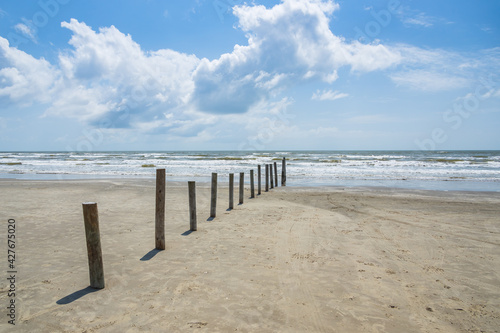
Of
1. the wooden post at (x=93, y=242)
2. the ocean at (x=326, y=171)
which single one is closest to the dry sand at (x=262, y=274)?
the wooden post at (x=93, y=242)

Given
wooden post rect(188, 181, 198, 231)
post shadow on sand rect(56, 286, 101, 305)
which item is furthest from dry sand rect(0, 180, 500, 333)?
wooden post rect(188, 181, 198, 231)

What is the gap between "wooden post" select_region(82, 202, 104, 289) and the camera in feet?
15.8

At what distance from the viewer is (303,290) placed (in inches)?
198

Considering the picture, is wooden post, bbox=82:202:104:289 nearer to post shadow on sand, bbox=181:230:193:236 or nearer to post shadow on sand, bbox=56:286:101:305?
post shadow on sand, bbox=56:286:101:305

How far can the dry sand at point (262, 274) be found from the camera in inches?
164

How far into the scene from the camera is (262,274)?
565 centimetres

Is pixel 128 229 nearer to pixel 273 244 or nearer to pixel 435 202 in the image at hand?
pixel 273 244

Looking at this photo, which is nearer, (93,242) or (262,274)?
(93,242)

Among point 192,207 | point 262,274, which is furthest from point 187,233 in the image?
point 262,274

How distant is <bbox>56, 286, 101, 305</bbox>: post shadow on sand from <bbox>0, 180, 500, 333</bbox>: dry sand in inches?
0.6

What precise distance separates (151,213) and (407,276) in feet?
27.7

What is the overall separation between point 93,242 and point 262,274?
292 centimetres

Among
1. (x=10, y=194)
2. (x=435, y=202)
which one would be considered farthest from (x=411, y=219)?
(x=10, y=194)

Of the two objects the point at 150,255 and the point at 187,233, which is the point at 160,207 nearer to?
the point at 150,255
